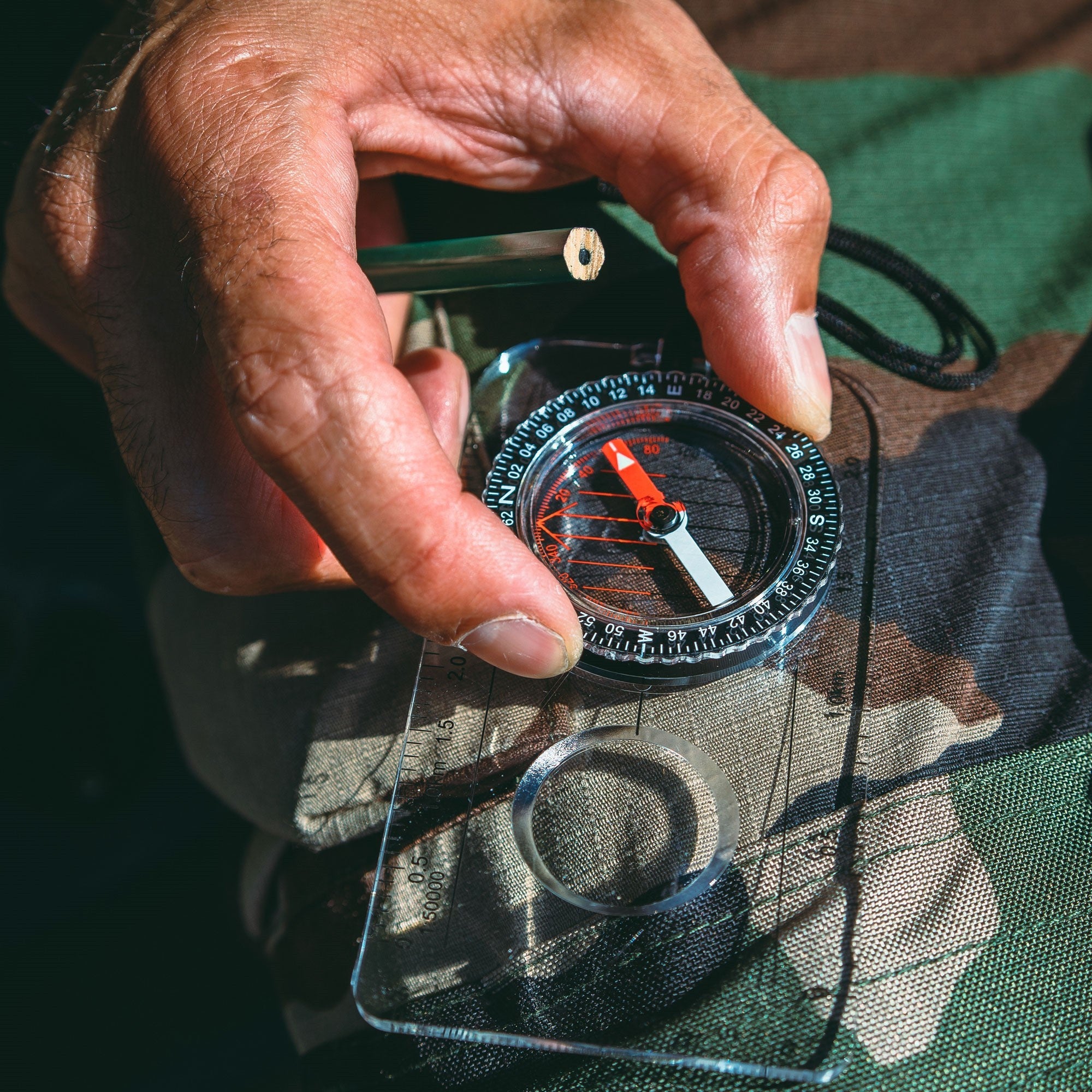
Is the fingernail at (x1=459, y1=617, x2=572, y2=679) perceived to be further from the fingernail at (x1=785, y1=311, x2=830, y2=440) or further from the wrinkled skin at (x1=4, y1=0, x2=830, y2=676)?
the fingernail at (x1=785, y1=311, x2=830, y2=440)

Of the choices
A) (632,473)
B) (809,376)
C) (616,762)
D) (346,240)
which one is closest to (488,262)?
(346,240)

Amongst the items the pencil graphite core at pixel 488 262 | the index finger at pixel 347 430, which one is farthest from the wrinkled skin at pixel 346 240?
the pencil graphite core at pixel 488 262

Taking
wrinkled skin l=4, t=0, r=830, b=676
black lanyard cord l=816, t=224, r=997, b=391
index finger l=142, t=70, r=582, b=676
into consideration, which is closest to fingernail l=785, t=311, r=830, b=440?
wrinkled skin l=4, t=0, r=830, b=676

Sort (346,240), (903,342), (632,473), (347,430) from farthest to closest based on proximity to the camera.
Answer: (903,342)
(632,473)
(346,240)
(347,430)

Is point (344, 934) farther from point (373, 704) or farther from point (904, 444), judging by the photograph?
point (904, 444)

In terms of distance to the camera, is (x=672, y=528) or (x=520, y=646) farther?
(x=672, y=528)

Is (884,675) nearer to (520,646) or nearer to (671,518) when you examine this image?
(671,518)

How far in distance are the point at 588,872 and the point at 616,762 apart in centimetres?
10

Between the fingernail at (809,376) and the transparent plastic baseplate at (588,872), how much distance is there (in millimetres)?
285

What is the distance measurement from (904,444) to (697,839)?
52cm

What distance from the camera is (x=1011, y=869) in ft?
2.55

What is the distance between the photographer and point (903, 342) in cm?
114

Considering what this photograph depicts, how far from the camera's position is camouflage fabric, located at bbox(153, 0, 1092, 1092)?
734mm

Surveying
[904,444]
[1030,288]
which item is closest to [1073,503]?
[904,444]
